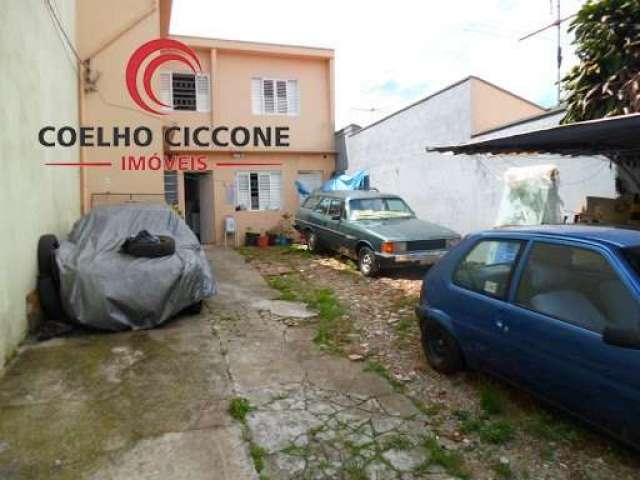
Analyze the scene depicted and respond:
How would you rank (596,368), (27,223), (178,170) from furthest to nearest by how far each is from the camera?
(178,170) < (27,223) < (596,368)

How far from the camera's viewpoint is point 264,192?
1393cm

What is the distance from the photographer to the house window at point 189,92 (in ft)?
42.4

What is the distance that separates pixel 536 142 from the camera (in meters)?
5.09

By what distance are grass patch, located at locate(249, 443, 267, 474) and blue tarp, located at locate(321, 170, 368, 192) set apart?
9859mm

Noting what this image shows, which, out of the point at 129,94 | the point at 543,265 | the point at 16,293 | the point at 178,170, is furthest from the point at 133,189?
the point at 543,265

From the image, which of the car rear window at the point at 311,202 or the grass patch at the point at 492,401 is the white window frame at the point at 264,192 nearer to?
the car rear window at the point at 311,202

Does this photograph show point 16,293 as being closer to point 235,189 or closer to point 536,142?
point 536,142

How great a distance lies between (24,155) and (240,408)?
11.6 feet

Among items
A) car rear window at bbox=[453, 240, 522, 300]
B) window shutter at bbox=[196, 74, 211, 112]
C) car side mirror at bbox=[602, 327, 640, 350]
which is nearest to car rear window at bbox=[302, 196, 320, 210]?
window shutter at bbox=[196, 74, 211, 112]

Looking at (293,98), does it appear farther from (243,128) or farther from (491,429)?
(491,429)

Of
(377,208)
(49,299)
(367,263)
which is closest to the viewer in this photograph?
(49,299)

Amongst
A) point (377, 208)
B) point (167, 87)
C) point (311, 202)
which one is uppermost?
point (167, 87)

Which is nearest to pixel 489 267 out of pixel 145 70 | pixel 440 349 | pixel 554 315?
pixel 554 315

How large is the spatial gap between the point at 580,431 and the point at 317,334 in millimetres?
2782
